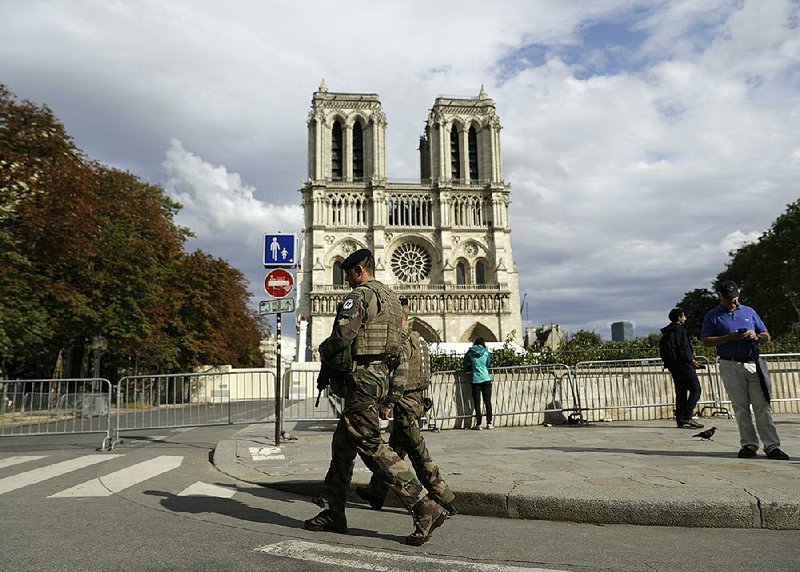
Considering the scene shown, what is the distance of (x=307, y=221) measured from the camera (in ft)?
193

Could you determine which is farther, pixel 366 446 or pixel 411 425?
pixel 411 425

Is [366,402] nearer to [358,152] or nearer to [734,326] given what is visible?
[734,326]

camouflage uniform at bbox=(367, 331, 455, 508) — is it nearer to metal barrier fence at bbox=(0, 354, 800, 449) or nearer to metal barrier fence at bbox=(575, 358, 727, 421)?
metal barrier fence at bbox=(0, 354, 800, 449)

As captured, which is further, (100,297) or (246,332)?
(246,332)

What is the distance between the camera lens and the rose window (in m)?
59.3

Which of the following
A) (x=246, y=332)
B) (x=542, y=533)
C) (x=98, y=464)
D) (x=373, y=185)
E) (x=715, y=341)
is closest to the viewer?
(x=542, y=533)

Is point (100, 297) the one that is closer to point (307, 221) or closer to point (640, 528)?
point (640, 528)

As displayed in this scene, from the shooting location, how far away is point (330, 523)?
3.98 m

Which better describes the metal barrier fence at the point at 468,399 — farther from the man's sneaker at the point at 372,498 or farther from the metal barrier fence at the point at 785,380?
the man's sneaker at the point at 372,498

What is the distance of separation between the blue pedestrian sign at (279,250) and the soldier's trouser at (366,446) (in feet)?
16.8

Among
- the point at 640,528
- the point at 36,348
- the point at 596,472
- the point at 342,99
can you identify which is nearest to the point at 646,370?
the point at 596,472

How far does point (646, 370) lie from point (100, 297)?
1884cm

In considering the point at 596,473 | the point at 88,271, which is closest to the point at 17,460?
the point at 596,473

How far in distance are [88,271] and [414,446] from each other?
67.6ft
